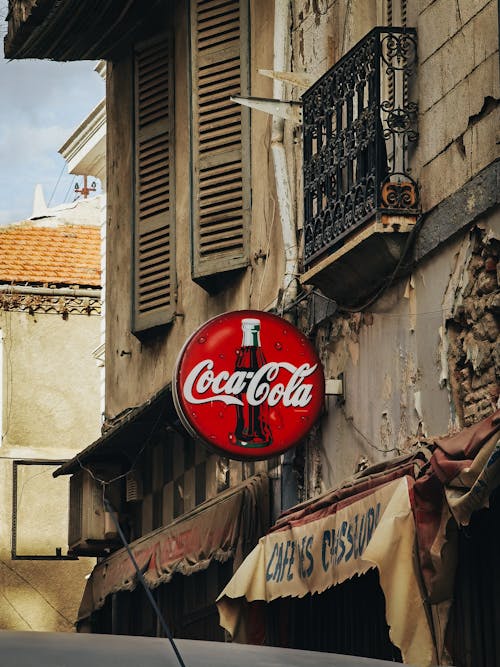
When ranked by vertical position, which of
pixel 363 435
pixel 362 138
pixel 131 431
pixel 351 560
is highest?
pixel 362 138

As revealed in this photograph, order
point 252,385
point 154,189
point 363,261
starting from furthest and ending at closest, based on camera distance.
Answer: point 154,189 → point 252,385 → point 363,261

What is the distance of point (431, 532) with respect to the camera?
969 centimetres

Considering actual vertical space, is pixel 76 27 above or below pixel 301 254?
above

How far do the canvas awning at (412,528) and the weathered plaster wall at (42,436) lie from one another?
1782 centimetres

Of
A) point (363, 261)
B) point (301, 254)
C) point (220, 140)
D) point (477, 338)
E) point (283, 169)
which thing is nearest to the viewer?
point (477, 338)

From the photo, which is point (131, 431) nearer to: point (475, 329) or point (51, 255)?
point (475, 329)

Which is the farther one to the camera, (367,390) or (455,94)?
(367,390)

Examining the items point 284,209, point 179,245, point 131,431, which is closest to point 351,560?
point 284,209

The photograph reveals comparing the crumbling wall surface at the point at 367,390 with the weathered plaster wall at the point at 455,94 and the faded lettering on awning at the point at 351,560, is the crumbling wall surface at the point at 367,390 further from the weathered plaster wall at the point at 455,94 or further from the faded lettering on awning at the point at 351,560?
the weathered plaster wall at the point at 455,94

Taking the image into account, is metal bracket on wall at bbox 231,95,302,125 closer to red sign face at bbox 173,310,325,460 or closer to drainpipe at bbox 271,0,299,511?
drainpipe at bbox 271,0,299,511

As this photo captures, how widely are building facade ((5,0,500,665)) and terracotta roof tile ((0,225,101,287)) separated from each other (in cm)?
1122

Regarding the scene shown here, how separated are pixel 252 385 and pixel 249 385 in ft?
0.09

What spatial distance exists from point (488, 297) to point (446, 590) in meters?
1.79

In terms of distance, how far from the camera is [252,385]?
13.0 m
